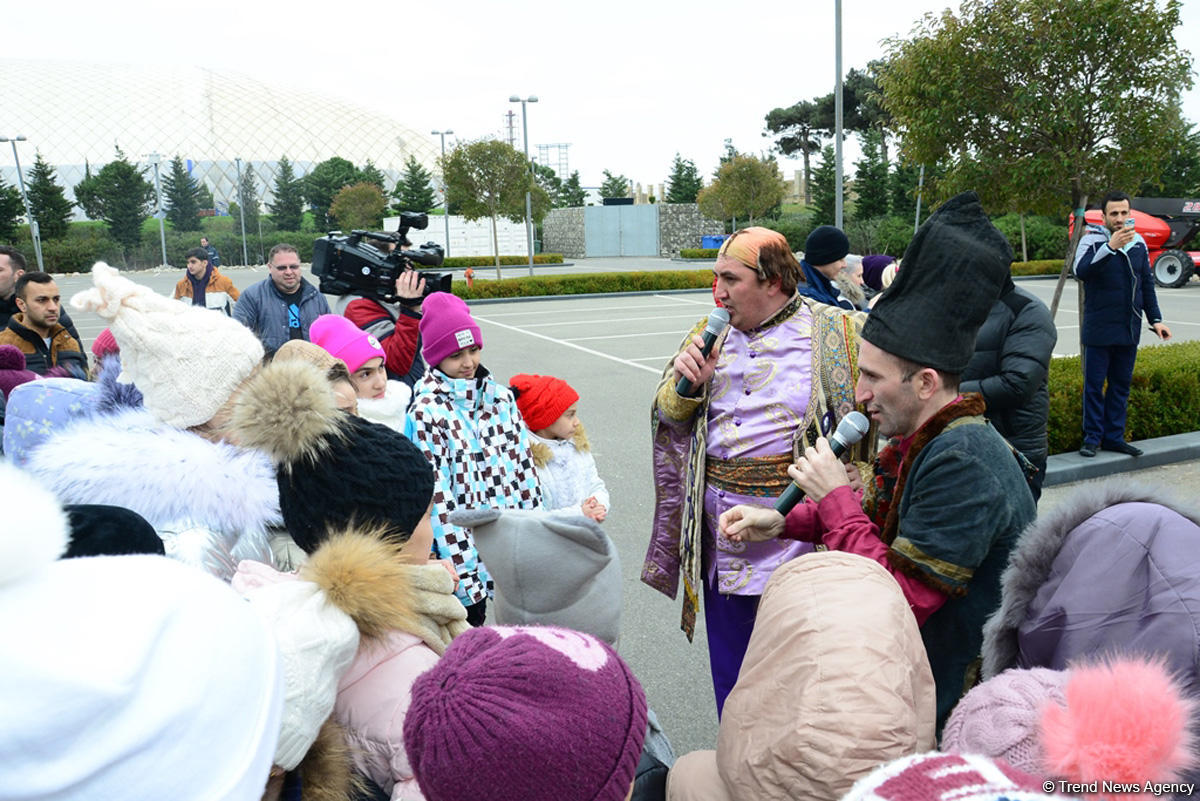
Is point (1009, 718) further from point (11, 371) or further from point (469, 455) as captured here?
point (11, 371)

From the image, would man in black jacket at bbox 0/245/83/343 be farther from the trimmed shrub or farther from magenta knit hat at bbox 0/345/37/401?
the trimmed shrub

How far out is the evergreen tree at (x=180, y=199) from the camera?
60.2 meters

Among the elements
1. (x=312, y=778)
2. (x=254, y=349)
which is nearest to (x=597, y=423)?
(x=254, y=349)

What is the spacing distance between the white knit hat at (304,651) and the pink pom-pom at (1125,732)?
99 centimetres

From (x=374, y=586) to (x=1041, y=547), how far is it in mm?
1145

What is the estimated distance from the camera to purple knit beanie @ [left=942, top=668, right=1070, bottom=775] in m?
0.99

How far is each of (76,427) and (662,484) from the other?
1830 mm

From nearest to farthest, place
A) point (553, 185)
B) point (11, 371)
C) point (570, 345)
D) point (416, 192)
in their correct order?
point (11, 371) → point (570, 345) → point (416, 192) → point (553, 185)

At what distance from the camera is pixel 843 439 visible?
2102mm

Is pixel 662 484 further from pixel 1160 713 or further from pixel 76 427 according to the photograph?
pixel 1160 713

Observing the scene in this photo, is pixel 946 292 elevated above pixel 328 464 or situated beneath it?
elevated above

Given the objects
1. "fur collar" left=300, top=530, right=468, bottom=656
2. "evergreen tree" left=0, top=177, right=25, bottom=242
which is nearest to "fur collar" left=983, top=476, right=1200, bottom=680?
"fur collar" left=300, top=530, right=468, bottom=656

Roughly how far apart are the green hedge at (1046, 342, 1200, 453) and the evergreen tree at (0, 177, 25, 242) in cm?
5116

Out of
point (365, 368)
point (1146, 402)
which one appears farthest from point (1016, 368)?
point (1146, 402)
